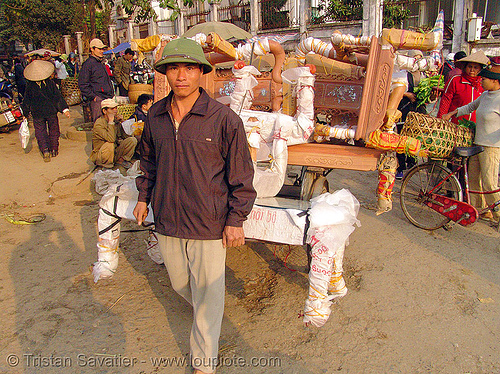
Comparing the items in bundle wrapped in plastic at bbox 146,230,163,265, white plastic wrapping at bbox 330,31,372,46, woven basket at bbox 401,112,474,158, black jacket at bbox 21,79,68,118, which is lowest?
bundle wrapped in plastic at bbox 146,230,163,265

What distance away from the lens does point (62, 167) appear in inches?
249

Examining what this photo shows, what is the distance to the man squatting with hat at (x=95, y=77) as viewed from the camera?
6910 mm

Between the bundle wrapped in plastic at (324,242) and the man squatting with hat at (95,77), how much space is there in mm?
5861

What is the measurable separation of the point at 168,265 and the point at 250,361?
79 centimetres

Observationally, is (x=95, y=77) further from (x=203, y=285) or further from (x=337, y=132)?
(x=203, y=285)

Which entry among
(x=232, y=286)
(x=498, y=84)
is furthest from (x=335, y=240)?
(x=498, y=84)

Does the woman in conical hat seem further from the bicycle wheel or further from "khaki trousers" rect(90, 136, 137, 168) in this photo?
the bicycle wheel

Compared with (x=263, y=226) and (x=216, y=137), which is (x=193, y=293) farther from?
(x=216, y=137)

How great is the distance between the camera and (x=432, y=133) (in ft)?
11.9

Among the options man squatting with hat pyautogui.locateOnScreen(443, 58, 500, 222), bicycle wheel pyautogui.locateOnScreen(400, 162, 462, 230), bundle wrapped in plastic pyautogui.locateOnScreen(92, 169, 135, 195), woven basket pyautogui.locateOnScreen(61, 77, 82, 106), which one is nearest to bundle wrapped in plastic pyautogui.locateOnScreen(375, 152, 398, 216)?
bicycle wheel pyautogui.locateOnScreen(400, 162, 462, 230)

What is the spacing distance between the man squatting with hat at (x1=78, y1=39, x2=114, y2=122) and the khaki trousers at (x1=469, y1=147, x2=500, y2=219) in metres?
6.17

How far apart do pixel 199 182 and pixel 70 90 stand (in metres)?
12.1

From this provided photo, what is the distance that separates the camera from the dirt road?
2338 millimetres

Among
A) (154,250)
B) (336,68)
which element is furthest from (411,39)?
(154,250)
